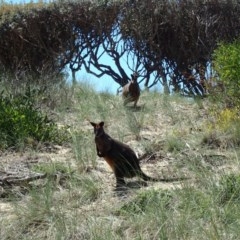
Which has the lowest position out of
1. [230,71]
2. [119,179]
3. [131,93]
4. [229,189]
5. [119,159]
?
[229,189]

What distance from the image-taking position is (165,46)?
13.8m

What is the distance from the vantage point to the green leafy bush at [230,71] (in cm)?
820

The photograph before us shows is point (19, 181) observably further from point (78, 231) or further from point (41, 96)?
point (41, 96)

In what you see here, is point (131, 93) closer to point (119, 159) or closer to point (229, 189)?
point (119, 159)

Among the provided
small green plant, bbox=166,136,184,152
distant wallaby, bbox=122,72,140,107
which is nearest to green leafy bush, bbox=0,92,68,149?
small green plant, bbox=166,136,184,152

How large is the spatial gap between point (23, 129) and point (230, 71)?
3019 millimetres

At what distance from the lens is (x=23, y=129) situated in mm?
7672

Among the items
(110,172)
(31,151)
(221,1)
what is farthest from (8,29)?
(110,172)

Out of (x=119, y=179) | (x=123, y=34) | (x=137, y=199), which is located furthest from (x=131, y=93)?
(x=137, y=199)

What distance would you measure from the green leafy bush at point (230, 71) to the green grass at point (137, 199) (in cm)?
92

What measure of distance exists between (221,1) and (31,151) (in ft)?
24.7

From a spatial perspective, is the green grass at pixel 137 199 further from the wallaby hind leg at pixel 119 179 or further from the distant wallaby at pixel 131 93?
the distant wallaby at pixel 131 93

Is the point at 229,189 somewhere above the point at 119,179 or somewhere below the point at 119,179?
below

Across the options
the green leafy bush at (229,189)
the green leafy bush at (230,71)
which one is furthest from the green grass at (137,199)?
the green leafy bush at (230,71)
